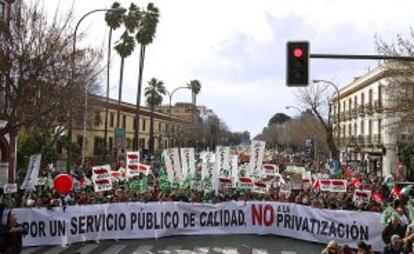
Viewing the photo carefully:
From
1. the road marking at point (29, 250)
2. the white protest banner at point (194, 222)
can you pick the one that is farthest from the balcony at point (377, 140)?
the road marking at point (29, 250)

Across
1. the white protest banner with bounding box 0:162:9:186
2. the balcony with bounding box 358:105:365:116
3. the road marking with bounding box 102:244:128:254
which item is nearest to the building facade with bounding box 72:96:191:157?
the balcony with bounding box 358:105:365:116

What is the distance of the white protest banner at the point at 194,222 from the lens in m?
19.2

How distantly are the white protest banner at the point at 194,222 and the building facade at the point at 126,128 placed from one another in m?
41.5

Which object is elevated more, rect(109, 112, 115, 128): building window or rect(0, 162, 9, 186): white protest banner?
rect(109, 112, 115, 128): building window

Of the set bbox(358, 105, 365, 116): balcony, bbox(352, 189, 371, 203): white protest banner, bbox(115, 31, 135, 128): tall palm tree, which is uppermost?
bbox(115, 31, 135, 128): tall palm tree

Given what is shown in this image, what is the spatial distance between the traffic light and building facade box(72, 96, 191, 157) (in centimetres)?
4783

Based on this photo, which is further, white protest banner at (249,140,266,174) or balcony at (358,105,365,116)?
balcony at (358,105,365,116)

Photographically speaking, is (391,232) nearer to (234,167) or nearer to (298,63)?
(298,63)

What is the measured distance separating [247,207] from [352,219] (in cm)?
343

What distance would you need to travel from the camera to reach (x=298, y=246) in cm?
1967

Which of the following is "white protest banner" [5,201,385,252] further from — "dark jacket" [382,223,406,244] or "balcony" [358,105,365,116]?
"balcony" [358,105,365,116]

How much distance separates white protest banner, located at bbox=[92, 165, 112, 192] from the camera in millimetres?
21881

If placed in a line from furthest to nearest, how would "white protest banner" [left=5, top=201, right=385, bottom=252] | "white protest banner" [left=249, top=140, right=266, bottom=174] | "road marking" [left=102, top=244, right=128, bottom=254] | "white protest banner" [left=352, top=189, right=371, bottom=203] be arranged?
"white protest banner" [left=249, top=140, right=266, bottom=174] < "white protest banner" [left=352, top=189, right=371, bottom=203] < "white protest banner" [left=5, top=201, right=385, bottom=252] < "road marking" [left=102, top=244, right=128, bottom=254]

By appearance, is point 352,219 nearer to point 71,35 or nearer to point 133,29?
→ point 71,35
